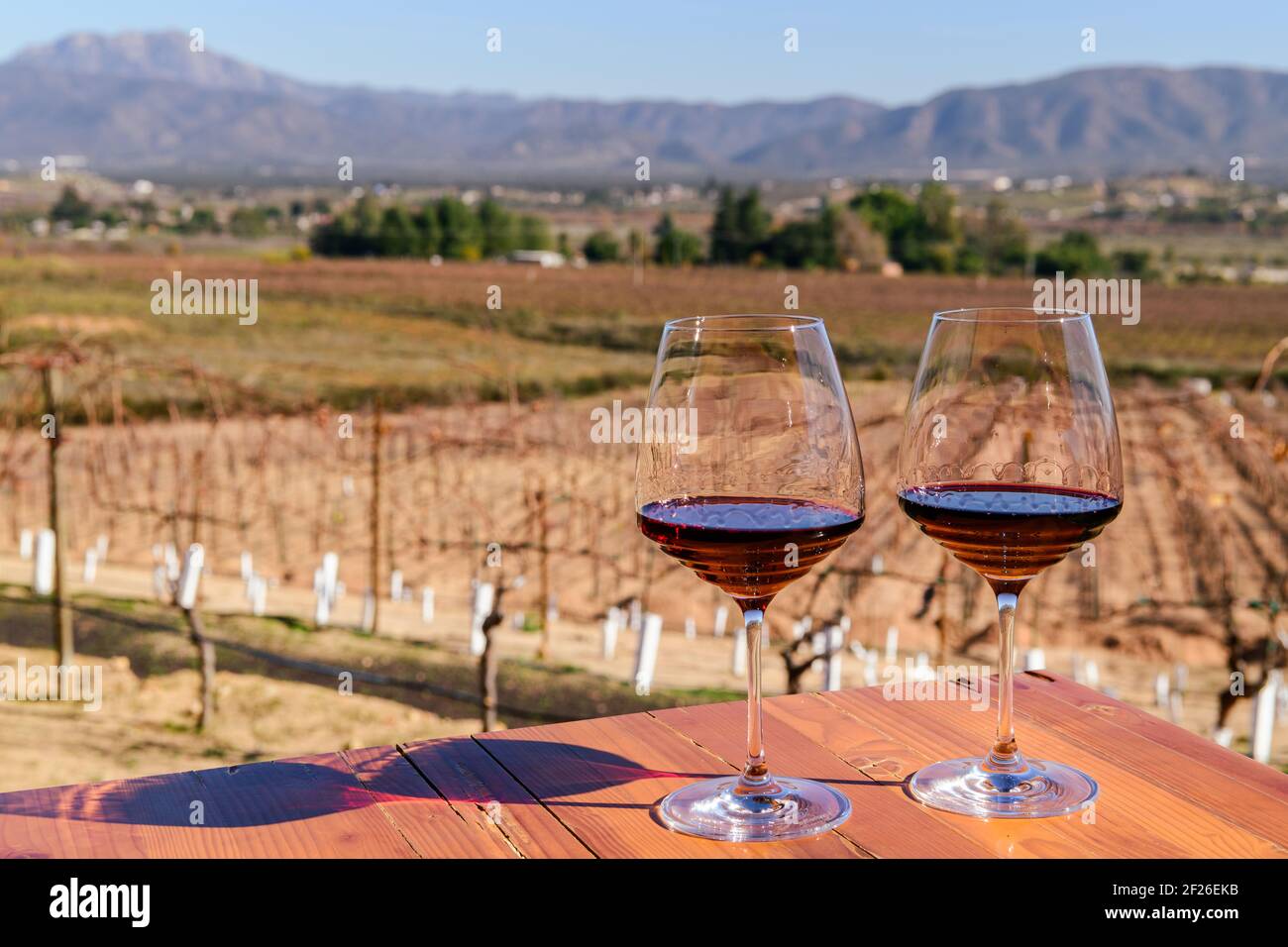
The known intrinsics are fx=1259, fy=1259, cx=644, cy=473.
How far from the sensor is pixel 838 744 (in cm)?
122

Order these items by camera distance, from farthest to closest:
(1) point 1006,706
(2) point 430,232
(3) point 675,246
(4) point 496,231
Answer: (4) point 496,231
(2) point 430,232
(3) point 675,246
(1) point 1006,706

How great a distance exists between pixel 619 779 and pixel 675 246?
157 ft

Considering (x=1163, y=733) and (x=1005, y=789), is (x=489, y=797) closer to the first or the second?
(x=1005, y=789)

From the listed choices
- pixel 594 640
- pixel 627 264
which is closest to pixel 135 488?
pixel 594 640

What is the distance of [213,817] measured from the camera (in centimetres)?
104

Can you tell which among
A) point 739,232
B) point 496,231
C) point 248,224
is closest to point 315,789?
point 739,232

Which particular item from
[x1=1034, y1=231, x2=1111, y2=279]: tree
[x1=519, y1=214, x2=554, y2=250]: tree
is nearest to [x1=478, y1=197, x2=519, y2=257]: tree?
[x1=519, y1=214, x2=554, y2=250]: tree

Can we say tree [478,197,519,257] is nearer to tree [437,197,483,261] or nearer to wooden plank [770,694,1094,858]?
tree [437,197,483,261]

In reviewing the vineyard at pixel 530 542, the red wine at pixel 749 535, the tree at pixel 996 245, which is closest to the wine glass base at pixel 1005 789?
the red wine at pixel 749 535

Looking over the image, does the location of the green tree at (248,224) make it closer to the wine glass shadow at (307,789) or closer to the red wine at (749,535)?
the wine glass shadow at (307,789)

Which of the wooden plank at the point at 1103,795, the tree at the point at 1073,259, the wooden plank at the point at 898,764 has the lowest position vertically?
the wooden plank at the point at 898,764

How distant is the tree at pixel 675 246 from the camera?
4764cm

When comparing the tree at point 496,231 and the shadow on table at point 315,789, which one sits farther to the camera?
the tree at point 496,231

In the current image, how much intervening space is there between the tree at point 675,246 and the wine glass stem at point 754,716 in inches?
1845
